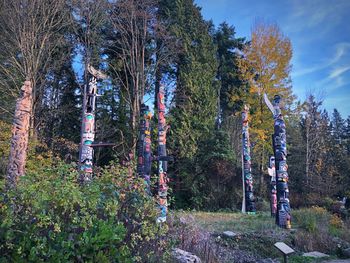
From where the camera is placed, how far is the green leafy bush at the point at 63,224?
3053mm

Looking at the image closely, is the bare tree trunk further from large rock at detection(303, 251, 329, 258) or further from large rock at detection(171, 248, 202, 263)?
large rock at detection(303, 251, 329, 258)

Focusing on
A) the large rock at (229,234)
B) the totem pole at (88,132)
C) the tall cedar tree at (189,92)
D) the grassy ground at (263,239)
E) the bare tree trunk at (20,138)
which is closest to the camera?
the bare tree trunk at (20,138)

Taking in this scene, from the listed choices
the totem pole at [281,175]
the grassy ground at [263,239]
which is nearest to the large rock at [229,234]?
the grassy ground at [263,239]

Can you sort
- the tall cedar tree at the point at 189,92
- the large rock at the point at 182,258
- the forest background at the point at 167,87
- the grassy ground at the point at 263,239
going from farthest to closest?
1. the tall cedar tree at the point at 189,92
2. the forest background at the point at 167,87
3. the grassy ground at the point at 263,239
4. the large rock at the point at 182,258

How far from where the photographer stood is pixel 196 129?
19219 mm

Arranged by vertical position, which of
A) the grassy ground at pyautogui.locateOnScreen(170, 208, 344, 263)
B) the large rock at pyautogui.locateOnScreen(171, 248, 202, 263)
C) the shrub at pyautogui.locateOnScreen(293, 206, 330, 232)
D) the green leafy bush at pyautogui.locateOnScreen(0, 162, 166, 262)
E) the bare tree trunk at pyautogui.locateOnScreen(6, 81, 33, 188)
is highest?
the bare tree trunk at pyautogui.locateOnScreen(6, 81, 33, 188)

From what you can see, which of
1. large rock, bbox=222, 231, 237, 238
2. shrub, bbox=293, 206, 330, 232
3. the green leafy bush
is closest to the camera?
the green leafy bush

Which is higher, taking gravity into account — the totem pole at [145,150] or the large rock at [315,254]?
the totem pole at [145,150]

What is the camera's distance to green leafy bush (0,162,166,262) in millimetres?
3053

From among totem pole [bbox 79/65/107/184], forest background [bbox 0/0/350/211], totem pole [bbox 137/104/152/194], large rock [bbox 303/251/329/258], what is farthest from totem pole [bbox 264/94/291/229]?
forest background [bbox 0/0/350/211]

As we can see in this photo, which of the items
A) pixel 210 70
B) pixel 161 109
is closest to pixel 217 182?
pixel 210 70

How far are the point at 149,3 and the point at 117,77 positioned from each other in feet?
14.9

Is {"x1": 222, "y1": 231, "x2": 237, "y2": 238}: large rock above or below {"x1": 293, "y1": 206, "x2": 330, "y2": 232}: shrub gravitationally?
below

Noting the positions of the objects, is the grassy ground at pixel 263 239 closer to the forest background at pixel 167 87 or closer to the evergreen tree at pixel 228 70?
the forest background at pixel 167 87
